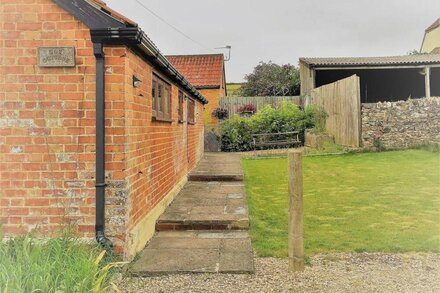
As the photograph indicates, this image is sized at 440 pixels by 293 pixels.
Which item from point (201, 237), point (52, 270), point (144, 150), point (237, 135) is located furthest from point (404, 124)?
point (52, 270)

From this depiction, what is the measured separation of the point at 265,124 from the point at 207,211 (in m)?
11.8

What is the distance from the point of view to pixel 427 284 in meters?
3.56

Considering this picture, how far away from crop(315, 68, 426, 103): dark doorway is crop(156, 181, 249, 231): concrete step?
57.5ft

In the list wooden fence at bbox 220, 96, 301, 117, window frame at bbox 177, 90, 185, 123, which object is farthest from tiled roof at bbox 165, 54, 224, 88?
window frame at bbox 177, 90, 185, 123

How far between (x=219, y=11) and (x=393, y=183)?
232 inches

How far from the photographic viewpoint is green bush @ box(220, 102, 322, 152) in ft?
56.6

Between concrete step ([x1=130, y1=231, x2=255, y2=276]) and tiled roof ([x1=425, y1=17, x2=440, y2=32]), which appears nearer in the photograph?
concrete step ([x1=130, y1=231, x2=255, y2=276])

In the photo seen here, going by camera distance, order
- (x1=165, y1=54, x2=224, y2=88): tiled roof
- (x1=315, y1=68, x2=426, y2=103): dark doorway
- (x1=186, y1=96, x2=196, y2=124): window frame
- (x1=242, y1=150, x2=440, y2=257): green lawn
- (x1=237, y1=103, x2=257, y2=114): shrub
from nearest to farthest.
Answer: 1. (x1=242, y1=150, x2=440, y2=257): green lawn
2. (x1=186, y1=96, x2=196, y2=124): window frame
3. (x1=237, y1=103, x2=257, y2=114): shrub
4. (x1=165, y1=54, x2=224, y2=88): tiled roof
5. (x1=315, y1=68, x2=426, y2=103): dark doorway

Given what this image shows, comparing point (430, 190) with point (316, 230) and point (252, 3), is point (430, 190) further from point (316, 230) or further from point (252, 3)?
point (252, 3)

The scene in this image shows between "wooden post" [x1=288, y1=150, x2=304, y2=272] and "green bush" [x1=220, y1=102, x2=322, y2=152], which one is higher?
"green bush" [x1=220, y1=102, x2=322, y2=152]

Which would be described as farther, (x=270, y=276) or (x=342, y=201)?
(x=342, y=201)

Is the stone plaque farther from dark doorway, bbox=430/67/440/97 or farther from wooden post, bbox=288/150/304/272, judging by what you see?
dark doorway, bbox=430/67/440/97

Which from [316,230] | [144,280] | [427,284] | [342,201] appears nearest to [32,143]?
[144,280]

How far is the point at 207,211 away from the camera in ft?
20.1
